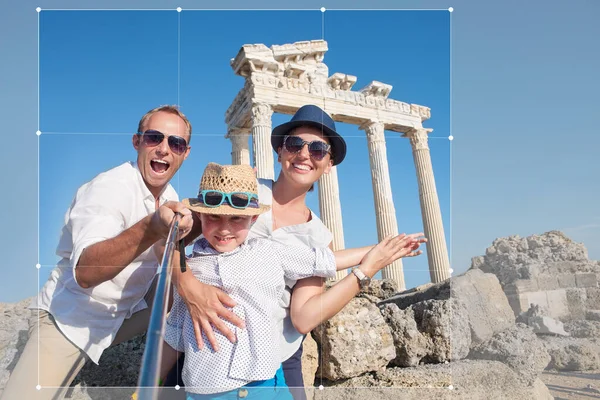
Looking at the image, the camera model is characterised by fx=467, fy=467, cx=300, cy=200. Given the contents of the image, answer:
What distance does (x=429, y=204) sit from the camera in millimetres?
20219

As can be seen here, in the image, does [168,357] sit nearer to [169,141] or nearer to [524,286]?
[169,141]

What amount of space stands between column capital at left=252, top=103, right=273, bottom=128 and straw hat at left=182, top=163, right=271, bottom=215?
13707 mm

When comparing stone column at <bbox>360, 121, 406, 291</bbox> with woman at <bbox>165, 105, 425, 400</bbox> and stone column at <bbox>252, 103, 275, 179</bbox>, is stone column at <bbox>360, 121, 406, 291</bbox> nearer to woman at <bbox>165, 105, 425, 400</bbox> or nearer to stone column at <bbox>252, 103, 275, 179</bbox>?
stone column at <bbox>252, 103, 275, 179</bbox>

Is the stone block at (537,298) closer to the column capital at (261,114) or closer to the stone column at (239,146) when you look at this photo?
the column capital at (261,114)

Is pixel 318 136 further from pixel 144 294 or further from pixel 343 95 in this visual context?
pixel 343 95

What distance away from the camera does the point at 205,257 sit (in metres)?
2.50

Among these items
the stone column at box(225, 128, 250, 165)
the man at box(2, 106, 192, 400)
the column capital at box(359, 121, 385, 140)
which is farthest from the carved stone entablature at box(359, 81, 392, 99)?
the man at box(2, 106, 192, 400)

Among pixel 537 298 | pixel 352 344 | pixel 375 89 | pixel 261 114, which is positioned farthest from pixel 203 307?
pixel 375 89

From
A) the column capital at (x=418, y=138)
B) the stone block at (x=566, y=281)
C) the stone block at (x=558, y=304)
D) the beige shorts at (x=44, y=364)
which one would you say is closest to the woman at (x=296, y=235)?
the beige shorts at (x=44, y=364)

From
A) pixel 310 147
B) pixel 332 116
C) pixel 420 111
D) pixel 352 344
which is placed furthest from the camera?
pixel 420 111

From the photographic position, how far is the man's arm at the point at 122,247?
7.25ft

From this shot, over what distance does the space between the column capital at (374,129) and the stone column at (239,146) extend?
5075 mm

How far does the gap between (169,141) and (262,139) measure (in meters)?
12.9

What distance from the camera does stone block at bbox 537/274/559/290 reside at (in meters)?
9.98
